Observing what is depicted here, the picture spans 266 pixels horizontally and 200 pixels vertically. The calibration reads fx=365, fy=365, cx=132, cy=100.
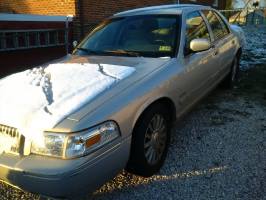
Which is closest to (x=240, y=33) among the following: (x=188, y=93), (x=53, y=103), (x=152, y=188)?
(x=188, y=93)

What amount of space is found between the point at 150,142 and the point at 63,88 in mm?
942

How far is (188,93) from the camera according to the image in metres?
4.10

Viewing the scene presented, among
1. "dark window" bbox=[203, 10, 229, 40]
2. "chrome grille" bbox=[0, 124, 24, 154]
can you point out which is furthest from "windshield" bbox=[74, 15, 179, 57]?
"chrome grille" bbox=[0, 124, 24, 154]

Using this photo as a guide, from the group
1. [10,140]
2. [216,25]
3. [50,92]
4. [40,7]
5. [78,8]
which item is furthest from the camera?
[40,7]

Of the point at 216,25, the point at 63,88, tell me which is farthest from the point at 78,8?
the point at 63,88

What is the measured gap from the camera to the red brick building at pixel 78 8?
34.9 feet

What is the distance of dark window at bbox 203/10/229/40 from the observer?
5.21 metres

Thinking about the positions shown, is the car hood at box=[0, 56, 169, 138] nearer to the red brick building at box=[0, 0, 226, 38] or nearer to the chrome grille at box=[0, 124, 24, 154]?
the chrome grille at box=[0, 124, 24, 154]

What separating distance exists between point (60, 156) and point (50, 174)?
0.49 ft

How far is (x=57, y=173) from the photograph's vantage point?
2.52m

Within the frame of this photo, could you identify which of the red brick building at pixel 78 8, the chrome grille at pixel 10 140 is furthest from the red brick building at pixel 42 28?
the chrome grille at pixel 10 140

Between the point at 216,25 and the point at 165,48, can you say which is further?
the point at 216,25

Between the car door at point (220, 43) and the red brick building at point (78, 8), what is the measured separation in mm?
5750

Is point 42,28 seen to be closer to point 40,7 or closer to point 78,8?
point 78,8
